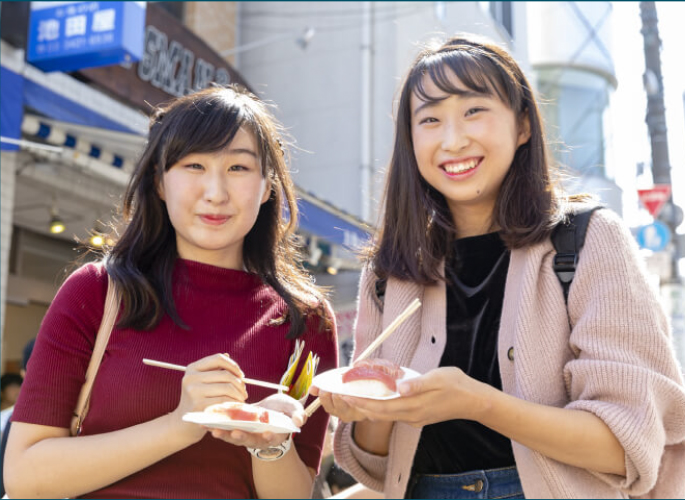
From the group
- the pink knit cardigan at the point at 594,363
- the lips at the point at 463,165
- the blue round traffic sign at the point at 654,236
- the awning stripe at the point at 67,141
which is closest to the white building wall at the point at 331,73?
the blue round traffic sign at the point at 654,236

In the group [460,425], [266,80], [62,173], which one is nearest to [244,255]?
[460,425]

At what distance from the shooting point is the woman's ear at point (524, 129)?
2320 mm

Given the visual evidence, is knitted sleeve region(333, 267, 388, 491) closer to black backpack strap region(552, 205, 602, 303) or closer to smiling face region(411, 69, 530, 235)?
smiling face region(411, 69, 530, 235)

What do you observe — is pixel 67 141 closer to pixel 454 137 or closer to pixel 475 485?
pixel 454 137

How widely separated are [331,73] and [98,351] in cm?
1123

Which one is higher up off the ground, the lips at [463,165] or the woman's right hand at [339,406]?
the lips at [463,165]

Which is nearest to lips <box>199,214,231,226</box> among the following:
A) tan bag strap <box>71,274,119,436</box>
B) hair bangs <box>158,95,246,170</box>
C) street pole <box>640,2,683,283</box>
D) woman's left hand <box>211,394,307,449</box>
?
hair bangs <box>158,95,246,170</box>

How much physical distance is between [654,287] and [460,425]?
65 cm

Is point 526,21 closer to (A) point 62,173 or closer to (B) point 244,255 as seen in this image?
(A) point 62,173

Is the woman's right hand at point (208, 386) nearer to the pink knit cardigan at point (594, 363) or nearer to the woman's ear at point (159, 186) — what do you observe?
the pink knit cardigan at point (594, 363)

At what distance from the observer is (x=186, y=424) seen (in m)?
1.85

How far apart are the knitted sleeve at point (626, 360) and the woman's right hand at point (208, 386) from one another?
33.3 inches

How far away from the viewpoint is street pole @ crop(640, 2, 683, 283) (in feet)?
31.4

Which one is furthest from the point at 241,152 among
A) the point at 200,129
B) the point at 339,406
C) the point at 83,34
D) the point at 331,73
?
the point at 331,73
